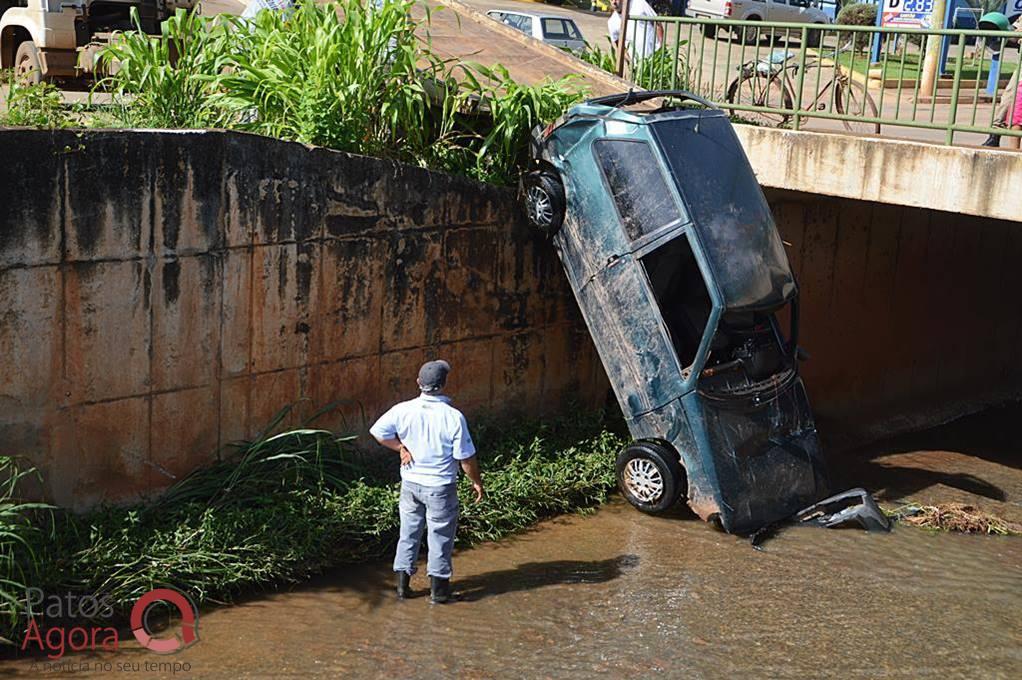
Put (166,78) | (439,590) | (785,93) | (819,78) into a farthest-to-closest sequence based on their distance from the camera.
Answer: (785,93) → (819,78) → (166,78) → (439,590)

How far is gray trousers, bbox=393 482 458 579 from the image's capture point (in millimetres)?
6598

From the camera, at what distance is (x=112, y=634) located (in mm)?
6047

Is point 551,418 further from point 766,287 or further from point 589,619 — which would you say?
point 589,619

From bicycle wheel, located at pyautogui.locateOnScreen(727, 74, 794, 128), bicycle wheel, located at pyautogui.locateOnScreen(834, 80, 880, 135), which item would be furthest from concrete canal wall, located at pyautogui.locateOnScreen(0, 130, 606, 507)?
bicycle wheel, located at pyautogui.locateOnScreen(834, 80, 880, 135)

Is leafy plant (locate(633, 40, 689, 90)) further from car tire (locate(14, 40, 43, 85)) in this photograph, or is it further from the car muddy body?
car tire (locate(14, 40, 43, 85))

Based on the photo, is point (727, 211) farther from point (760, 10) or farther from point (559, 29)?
point (760, 10)

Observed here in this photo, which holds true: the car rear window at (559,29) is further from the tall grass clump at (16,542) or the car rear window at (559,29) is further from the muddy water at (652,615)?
the tall grass clump at (16,542)

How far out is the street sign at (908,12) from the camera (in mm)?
15312

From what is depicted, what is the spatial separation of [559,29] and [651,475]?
1566cm

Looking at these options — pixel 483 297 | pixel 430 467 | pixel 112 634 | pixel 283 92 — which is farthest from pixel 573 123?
pixel 112 634

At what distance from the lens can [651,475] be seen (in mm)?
8328

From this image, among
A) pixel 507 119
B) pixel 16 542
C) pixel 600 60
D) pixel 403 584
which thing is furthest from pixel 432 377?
pixel 600 60

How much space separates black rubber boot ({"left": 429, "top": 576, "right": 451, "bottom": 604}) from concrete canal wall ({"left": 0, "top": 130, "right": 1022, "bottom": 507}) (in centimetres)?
165

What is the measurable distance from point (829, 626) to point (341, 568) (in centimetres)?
295
